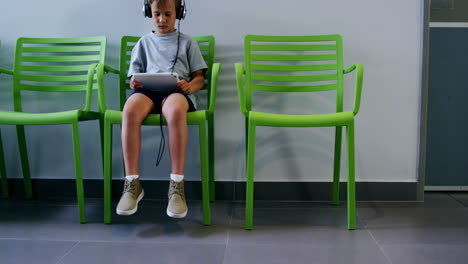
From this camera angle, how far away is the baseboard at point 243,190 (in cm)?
178

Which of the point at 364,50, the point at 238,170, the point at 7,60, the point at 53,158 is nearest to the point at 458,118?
the point at 364,50

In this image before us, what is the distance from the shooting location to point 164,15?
1543 millimetres

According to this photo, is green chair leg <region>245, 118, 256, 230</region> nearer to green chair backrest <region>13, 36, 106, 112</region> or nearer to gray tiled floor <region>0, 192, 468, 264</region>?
gray tiled floor <region>0, 192, 468, 264</region>

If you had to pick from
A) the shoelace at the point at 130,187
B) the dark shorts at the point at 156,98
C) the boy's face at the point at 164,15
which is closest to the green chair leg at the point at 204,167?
the dark shorts at the point at 156,98

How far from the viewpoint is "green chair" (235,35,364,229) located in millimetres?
1333

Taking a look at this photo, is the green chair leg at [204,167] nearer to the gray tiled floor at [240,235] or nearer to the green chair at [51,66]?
the gray tiled floor at [240,235]

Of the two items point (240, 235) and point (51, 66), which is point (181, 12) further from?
point (240, 235)

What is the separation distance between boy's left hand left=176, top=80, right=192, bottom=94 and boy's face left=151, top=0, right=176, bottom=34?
0.30 metres

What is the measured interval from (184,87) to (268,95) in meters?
0.51

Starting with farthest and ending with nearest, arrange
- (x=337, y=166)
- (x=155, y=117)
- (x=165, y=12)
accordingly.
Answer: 1. (x=337, y=166)
2. (x=165, y=12)
3. (x=155, y=117)

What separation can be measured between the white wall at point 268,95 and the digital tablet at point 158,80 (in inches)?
16.3

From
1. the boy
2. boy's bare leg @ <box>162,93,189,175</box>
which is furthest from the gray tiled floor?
boy's bare leg @ <box>162,93,189,175</box>

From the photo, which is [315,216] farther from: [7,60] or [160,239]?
[7,60]

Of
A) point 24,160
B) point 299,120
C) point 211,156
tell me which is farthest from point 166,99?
point 24,160
